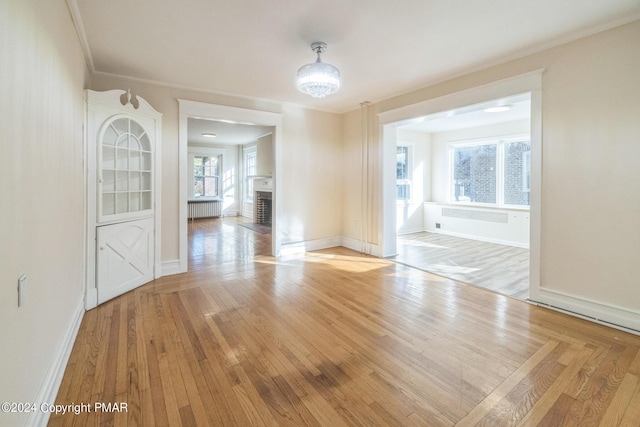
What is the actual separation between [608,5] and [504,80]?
3.35 ft

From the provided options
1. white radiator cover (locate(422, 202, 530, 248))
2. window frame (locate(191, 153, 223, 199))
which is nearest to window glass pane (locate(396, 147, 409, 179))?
white radiator cover (locate(422, 202, 530, 248))

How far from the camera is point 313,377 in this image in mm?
1973

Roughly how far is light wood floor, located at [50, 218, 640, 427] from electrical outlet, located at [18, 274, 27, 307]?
0.74 m

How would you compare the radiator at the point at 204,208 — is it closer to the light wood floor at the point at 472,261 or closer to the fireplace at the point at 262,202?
the fireplace at the point at 262,202

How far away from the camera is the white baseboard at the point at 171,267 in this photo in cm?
411

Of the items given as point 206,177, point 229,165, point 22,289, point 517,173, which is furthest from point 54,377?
point 229,165

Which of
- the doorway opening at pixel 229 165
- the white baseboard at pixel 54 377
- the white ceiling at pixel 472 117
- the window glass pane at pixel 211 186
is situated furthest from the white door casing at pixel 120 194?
the window glass pane at pixel 211 186

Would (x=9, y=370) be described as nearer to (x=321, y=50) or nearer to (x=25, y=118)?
(x=25, y=118)

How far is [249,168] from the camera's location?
10531 mm

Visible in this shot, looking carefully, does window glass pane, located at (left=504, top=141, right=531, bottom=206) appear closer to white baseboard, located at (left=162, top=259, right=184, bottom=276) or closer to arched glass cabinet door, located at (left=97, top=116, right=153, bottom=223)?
white baseboard, located at (left=162, top=259, right=184, bottom=276)

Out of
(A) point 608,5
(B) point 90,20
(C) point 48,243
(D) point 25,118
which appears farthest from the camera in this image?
(B) point 90,20

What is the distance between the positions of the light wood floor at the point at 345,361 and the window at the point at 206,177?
288 inches

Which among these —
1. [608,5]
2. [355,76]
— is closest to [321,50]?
[355,76]

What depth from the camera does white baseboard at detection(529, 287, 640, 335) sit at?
8.48 ft
